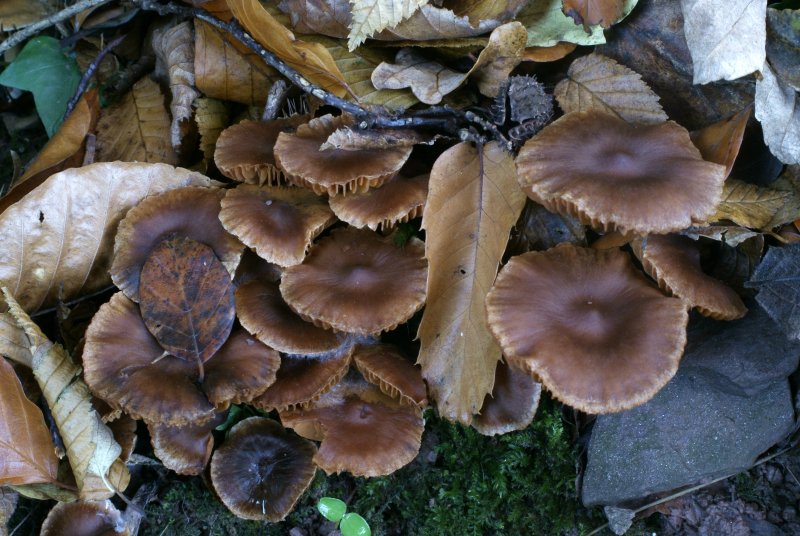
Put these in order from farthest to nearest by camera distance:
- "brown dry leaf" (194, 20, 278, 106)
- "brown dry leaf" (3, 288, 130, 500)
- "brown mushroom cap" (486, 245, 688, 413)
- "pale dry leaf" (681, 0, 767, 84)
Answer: "brown dry leaf" (194, 20, 278, 106) < "brown dry leaf" (3, 288, 130, 500) < "pale dry leaf" (681, 0, 767, 84) < "brown mushroom cap" (486, 245, 688, 413)

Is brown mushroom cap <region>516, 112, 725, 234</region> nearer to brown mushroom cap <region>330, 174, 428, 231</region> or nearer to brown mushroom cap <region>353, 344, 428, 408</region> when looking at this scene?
brown mushroom cap <region>330, 174, 428, 231</region>

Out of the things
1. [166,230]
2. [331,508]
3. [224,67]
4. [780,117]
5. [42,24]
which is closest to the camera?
[780,117]

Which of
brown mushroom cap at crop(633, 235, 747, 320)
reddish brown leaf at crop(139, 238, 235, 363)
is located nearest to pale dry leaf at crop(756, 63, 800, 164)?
brown mushroom cap at crop(633, 235, 747, 320)

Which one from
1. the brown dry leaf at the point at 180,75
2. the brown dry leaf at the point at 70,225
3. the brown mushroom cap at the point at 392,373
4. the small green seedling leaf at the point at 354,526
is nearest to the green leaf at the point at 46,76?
the brown dry leaf at the point at 180,75

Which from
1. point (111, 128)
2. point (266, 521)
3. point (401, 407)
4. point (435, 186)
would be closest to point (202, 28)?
point (111, 128)

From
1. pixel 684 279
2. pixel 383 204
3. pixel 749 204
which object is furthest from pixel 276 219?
pixel 749 204

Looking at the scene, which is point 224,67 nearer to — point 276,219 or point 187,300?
point 276,219

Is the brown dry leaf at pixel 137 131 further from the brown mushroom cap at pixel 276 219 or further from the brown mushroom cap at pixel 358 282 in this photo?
the brown mushroom cap at pixel 358 282
